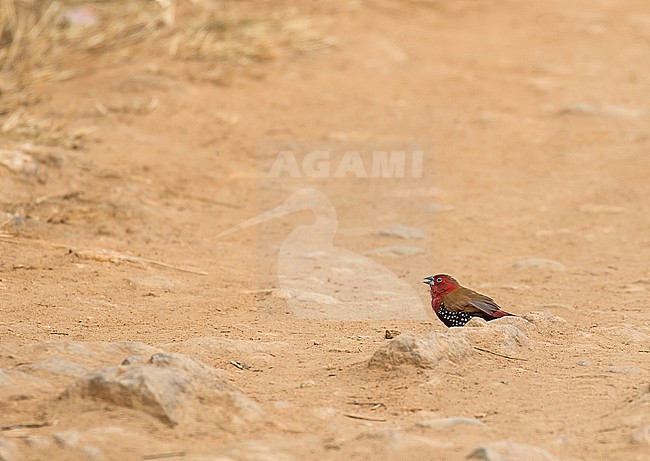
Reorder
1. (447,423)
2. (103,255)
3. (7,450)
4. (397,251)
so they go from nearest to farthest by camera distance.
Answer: (7,450) < (447,423) < (103,255) < (397,251)

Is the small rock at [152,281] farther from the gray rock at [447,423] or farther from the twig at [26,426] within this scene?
the gray rock at [447,423]

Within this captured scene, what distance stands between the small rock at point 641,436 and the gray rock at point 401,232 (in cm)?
319

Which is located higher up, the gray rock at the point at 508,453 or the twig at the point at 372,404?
the gray rock at the point at 508,453

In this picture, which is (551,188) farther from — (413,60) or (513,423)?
(513,423)

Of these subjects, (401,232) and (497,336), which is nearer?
(497,336)

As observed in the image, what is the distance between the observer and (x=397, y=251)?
5703 millimetres

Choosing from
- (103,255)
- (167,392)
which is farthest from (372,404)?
(103,255)

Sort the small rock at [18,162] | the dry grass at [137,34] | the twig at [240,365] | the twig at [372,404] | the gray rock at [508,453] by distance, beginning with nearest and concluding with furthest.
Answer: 1. the gray rock at [508,453]
2. the twig at [372,404]
3. the twig at [240,365]
4. the small rock at [18,162]
5. the dry grass at [137,34]

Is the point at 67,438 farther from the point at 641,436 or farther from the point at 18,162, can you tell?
the point at 18,162

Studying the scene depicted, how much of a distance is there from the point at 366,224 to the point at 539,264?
4.11ft

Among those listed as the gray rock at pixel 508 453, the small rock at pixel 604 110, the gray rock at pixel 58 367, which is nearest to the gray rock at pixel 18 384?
the gray rock at pixel 58 367

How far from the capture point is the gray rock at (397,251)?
18.5 feet

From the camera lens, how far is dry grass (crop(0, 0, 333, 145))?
7887 millimetres

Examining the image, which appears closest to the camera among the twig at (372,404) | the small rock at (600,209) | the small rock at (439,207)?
the twig at (372,404)
